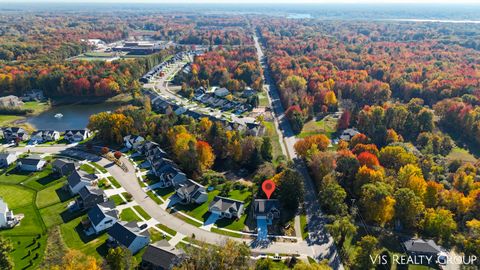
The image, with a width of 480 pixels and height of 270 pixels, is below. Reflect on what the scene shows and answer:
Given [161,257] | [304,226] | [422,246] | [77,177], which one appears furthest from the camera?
[77,177]

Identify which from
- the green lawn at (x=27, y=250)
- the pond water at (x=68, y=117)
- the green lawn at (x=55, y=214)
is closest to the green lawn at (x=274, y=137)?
the green lawn at (x=55, y=214)

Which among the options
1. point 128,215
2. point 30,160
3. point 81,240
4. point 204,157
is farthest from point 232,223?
point 30,160

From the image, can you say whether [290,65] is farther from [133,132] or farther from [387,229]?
[387,229]

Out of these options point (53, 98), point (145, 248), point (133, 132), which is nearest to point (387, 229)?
point (145, 248)

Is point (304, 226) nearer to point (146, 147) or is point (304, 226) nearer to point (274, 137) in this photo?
point (274, 137)

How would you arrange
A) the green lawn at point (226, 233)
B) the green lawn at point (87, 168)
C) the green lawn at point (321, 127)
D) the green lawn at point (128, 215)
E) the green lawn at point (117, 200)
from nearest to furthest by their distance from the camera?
the green lawn at point (226, 233)
the green lawn at point (128, 215)
the green lawn at point (117, 200)
the green lawn at point (87, 168)
the green lawn at point (321, 127)

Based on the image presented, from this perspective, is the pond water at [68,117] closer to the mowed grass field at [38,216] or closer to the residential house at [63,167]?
the mowed grass field at [38,216]
